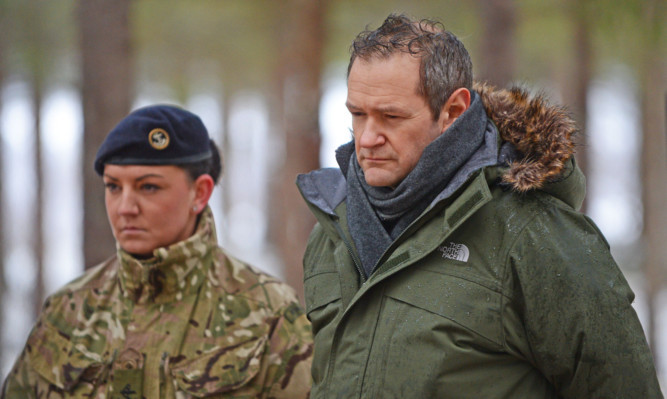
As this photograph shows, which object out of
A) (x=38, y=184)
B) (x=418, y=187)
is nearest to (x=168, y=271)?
(x=418, y=187)

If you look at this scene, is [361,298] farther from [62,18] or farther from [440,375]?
[62,18]

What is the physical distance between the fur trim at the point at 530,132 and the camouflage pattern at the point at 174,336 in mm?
1489

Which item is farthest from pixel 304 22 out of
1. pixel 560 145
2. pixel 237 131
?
pixel 237 131

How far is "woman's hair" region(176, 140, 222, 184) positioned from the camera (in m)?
3.47

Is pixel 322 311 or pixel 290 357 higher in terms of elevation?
pixel 322 311

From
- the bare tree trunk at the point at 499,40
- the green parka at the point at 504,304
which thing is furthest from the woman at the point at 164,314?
the bare tree trunk at the point at 499,40

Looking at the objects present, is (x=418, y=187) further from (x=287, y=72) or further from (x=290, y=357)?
(x=287, y=72)

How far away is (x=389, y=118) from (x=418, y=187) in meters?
0.24

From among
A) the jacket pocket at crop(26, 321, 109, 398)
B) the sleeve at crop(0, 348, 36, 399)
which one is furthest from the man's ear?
the sleeve at crop(0, 348, 36, 399)

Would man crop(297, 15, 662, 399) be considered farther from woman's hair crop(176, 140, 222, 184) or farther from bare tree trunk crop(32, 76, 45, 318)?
bare tree trunk crop(32, 76, 45, 318)

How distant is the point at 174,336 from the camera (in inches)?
131

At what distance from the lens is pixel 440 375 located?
2156 mm

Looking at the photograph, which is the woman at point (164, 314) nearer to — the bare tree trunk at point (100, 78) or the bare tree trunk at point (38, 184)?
the bare tree trunk at point (100, 78)

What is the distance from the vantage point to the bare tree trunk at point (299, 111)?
875 cm
